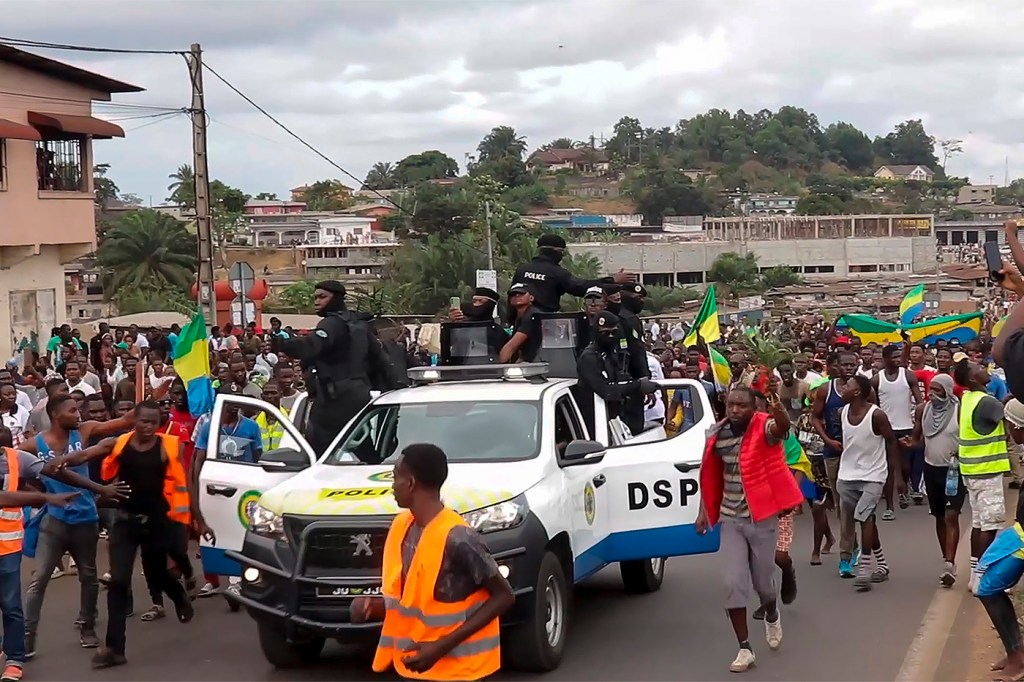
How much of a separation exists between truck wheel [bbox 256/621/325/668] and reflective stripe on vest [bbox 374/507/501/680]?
320 centimetres

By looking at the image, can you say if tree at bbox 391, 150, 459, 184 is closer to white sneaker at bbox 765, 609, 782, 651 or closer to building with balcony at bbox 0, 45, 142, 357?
building with balcony at bbox 0, 45, 142, 357

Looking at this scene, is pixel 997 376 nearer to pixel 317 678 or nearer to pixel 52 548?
pixel 317 678

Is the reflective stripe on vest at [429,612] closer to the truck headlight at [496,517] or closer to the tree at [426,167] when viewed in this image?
the truck headlight at [496,517]

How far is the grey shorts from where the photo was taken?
34.2ft

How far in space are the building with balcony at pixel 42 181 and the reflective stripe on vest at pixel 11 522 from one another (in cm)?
1909

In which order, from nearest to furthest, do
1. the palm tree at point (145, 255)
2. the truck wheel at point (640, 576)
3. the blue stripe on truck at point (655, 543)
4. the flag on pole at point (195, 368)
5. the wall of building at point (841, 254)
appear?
the blue stripe on truck at point (655, 543)
the truck wheel at point (640, 576)
the flag on pole at point (195, 368)
the palm tree at point (145, 255)
the wall of building at point (841, 254)

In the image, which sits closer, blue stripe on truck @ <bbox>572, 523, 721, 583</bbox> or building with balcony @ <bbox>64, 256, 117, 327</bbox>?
blue stripe on truck @ <bbox>572, 523, 721, 583</bbox>

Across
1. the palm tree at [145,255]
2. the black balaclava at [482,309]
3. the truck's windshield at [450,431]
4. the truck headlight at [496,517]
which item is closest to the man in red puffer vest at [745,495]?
the truck's windshield at [450,431]

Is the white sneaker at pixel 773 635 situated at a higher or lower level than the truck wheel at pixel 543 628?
lower

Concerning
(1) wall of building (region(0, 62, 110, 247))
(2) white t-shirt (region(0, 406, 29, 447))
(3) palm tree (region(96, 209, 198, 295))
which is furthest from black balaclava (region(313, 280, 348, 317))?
(3) palm tree (region(96, 209, 198, 295))

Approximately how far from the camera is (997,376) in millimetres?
13695

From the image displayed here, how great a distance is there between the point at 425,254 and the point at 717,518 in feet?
172

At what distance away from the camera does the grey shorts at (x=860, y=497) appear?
1041 centimetres

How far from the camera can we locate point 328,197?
478 feet
